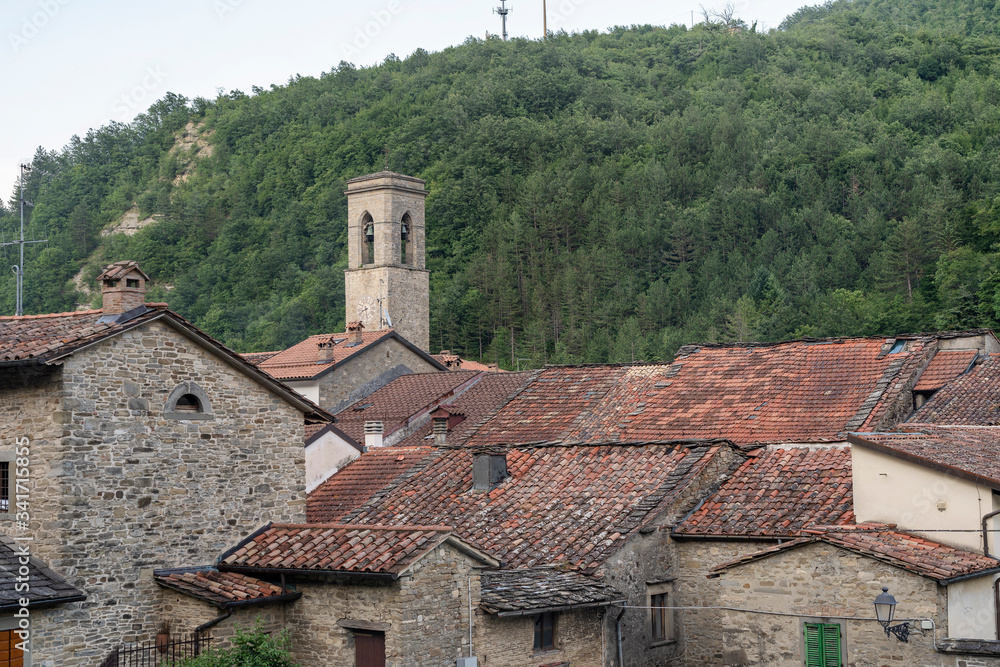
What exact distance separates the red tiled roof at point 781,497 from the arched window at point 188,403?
6866 millimetres

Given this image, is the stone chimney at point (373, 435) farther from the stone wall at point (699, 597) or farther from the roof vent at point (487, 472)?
the stone wall at point (699, 597)

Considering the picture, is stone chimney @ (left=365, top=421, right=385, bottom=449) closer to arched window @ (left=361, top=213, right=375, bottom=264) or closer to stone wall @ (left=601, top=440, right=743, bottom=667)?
stone wall @ (left=601, top=440, right=743, bottom=667)

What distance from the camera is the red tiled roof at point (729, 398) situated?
2122 centimetres

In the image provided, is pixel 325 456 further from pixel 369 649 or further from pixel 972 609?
pixel 972 609

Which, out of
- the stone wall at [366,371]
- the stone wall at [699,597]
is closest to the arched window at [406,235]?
the stone wall at [366,371]

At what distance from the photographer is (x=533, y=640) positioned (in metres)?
14.3

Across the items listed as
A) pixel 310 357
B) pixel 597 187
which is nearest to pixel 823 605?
pixel 310 357

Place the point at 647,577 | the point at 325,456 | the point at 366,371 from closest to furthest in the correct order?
the point at 647,577, the point at 325,456, the point at 366,371

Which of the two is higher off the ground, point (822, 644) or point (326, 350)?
point (326, 350)

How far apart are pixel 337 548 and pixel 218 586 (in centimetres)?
157

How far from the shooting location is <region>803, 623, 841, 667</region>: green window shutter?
13516mm

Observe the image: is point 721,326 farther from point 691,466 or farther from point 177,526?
point 177,526

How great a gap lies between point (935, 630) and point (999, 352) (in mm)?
15335

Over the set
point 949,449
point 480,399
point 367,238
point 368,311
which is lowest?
point 949,449
